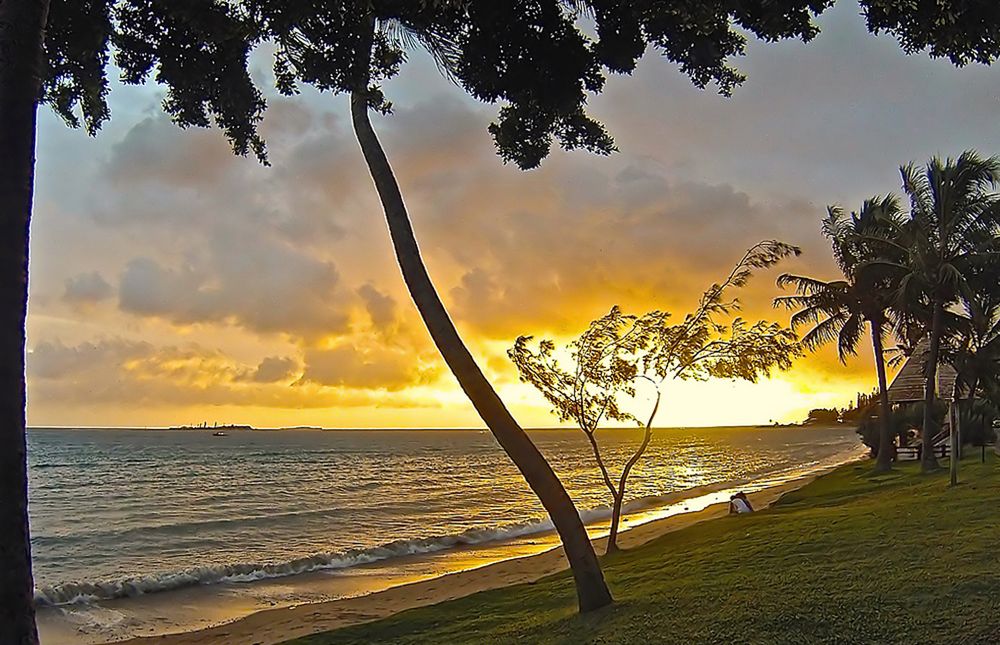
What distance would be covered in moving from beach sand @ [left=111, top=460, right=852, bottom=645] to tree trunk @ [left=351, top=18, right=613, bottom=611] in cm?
572

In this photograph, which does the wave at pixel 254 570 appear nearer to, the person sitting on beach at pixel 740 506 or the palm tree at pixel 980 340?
the person sitting on beach at pixel 740 506

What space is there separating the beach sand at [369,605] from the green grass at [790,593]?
2067mm

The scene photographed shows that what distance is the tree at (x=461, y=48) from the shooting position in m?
6.59

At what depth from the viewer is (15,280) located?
177 inches

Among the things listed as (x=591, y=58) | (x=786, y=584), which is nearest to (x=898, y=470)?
(x=786, y=584)

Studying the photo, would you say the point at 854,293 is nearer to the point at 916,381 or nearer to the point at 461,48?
the point at 916,381

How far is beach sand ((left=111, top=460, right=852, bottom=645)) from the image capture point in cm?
1296

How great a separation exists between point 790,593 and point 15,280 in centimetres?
725

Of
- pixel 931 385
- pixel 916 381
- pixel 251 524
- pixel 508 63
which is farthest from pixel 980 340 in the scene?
pixel 251 524

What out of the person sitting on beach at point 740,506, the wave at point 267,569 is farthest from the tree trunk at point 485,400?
the wave at point 267,569

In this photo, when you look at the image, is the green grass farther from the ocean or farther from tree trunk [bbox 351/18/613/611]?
the ocean

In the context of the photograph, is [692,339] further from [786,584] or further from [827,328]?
[827,328]

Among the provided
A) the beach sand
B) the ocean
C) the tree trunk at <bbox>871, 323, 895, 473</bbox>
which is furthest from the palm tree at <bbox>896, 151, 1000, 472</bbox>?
the ocean

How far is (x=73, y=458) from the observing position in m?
75.1
